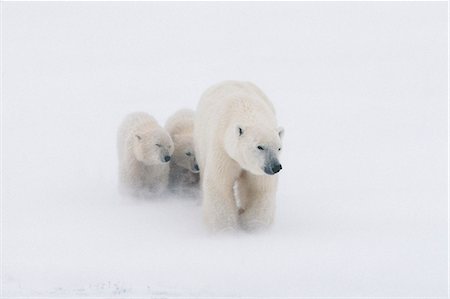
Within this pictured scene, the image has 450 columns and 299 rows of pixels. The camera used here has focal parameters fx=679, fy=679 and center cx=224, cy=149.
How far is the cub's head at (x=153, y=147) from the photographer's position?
7.47m

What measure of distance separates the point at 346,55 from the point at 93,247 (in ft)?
56.9

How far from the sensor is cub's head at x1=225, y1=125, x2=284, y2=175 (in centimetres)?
560

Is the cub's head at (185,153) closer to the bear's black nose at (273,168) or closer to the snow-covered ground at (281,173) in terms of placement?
the snow-covered ground at (281,173)

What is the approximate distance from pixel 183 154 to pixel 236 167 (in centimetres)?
175

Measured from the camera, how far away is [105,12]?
94.2 feet

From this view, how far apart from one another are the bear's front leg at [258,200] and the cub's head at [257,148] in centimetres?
35

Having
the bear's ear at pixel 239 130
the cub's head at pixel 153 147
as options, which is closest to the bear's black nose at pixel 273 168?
the bear's ear at pixel 239 130

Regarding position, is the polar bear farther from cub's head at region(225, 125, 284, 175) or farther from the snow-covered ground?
cub's head at region(225, 125, 284, 175)

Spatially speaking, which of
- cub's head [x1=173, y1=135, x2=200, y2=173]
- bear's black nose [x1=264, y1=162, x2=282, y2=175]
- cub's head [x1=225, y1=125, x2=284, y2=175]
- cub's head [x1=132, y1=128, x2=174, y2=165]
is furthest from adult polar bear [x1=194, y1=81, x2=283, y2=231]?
cub's head [x1=173, y1=135, x2=200, y2=173]

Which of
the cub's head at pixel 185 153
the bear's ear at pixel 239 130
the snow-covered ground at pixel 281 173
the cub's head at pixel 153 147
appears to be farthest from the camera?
the cub's head at pixel 185 153

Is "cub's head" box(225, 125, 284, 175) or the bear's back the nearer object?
"cub's head" box(225, 125, 284, 175)

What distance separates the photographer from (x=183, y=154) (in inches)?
309

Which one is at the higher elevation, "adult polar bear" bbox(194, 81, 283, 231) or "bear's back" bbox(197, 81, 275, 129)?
"bear's back" bbox(197, 81, 275, 129)

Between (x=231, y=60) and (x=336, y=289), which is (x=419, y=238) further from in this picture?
(x=231, y=60)
